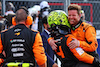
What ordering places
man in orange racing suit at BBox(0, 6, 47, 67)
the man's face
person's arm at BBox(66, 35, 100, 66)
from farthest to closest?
the man's face → man in orange racing suit at BBox(0, 6, 47, 67) → person's arm at BBox(66, 35, 100, 66)

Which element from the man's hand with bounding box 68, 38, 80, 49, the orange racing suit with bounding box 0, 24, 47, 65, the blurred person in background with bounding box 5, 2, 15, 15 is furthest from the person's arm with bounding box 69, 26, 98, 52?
the blurred person in background with bounding box 5, 2, 15, 15

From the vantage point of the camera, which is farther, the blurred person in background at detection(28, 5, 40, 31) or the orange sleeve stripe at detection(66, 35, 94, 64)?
the blurred person in background at detection(28, 5, 40, 31)

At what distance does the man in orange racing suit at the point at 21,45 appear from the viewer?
2.58 metres

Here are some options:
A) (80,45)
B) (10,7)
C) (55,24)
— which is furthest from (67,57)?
(10,7)

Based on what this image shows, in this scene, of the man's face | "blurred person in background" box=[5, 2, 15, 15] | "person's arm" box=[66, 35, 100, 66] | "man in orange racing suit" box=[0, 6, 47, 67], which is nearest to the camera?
"person's arm" box=[66, 35, 100, 66]

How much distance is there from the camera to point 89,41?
2539 mm

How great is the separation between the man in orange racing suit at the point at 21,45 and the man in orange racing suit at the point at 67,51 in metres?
0.28

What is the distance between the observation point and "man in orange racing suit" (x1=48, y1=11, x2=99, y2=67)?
2475 mm

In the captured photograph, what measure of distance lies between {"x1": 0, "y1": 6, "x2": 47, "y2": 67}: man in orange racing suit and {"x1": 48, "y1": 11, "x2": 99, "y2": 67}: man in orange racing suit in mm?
284

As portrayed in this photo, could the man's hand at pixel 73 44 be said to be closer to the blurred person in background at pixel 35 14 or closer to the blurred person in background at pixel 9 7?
the blurred person in background at pixel 35 14

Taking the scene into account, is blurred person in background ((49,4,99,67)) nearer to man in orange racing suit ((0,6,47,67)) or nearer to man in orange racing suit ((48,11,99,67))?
man in orange racing suit ((48,11,99,67))

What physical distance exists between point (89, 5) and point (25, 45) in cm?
670

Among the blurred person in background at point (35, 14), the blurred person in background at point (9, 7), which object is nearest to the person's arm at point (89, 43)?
the blurred person in background at point (35, 14)

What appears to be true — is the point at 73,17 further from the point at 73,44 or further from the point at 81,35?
the point at 73,44
